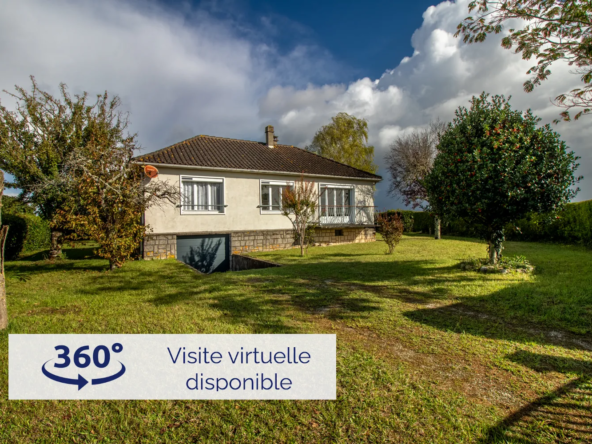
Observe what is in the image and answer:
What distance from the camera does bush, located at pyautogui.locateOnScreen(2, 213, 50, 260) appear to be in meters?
14.7

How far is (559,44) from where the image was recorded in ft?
21.6

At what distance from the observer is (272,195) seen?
17188 millimetres

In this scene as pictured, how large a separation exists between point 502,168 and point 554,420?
721 centimetres

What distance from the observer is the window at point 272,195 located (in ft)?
55.3

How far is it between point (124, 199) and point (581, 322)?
11174mm

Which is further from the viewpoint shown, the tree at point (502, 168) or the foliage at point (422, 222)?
the foliage at point (422, 222)

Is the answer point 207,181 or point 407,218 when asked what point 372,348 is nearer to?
point 207,181

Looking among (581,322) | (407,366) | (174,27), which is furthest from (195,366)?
(174,27)

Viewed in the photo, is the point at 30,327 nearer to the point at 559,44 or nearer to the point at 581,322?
the point at 581,322

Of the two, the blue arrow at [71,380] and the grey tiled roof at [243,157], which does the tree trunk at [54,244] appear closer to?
the grey tiled roof at [243,157]

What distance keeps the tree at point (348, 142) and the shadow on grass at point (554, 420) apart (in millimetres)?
33606

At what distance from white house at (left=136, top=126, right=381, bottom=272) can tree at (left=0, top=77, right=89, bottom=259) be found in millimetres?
2867

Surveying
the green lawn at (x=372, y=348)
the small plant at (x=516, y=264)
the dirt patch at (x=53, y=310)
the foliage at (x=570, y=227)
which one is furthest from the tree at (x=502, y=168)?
the dirt patch at (x=53, y=310)

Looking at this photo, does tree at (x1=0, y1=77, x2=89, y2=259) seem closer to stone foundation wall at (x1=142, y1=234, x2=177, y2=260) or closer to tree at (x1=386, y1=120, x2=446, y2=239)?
stone foundation wall at (x1=142, y1=234, x2=177, y2=260)
